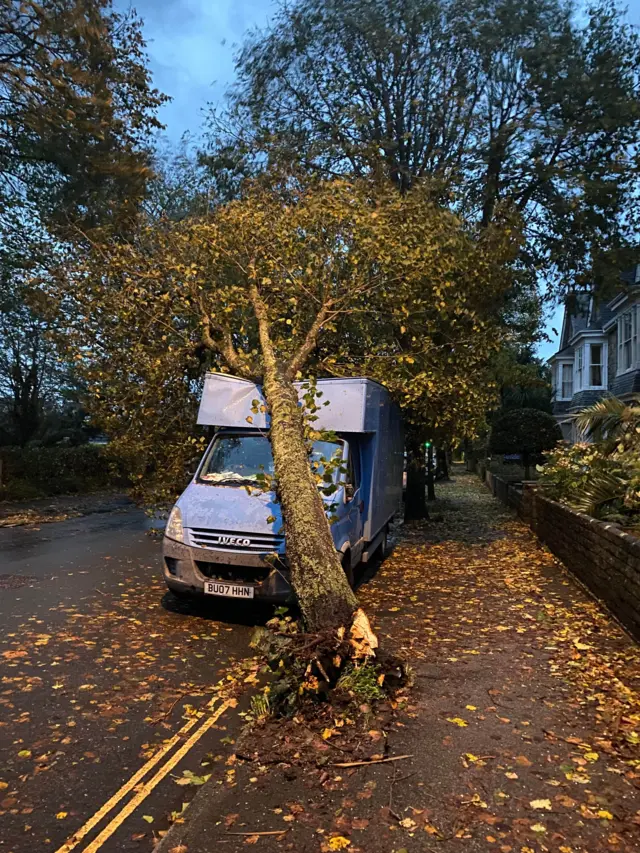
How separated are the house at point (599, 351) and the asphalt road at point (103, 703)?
1245 cm

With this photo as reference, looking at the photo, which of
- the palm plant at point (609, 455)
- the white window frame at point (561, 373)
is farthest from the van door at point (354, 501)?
the white window frame at point (561, 373)

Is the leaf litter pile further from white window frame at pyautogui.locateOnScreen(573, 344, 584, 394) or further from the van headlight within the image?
white window frame at pyautogui.locateOnScreen(573, 344, 584, 394)

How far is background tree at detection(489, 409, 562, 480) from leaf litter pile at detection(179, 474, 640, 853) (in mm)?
17149

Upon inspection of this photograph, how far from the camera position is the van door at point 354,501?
842 centimetres

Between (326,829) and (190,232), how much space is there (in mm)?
8595

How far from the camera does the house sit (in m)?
22.1

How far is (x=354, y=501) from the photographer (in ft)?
28.9

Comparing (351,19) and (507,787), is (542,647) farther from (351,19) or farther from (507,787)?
(351,19)

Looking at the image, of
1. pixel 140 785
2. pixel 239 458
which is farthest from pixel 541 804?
pixel 239 458

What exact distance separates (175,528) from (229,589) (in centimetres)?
97

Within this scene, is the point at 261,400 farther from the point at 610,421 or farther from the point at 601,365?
the point at 601,365

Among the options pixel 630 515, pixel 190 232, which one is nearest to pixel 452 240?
pixel 190 232

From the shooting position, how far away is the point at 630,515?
874cm

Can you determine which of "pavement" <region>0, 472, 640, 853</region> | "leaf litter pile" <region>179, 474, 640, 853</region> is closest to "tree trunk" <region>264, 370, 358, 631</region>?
→ "leaf litter pile" <region>179, 474, 640, 853</region>
